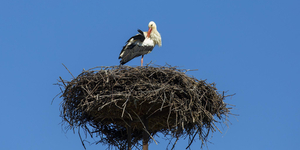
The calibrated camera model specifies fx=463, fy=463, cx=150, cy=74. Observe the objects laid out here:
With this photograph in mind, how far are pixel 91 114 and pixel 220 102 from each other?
242cm

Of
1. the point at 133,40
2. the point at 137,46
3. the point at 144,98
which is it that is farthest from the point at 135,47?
the point at 144,98

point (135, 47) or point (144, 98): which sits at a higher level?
point (135, 47)

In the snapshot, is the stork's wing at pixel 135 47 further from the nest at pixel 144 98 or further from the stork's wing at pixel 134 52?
the nest at pixel 144 98

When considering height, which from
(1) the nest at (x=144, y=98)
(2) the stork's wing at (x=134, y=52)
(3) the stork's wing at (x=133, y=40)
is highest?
(3) the stork's wing at (x=133, y=40)

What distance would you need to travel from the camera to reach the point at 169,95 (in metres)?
8.02

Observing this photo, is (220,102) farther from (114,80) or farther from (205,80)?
(114,80)

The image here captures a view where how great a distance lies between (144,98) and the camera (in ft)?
25.6

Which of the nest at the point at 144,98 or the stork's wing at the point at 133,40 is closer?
the nest at the point at 144,98

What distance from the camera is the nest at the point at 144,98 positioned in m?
7.89

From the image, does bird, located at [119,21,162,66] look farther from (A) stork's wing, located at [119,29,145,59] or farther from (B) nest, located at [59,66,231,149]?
(B) nest, located at [59,66,231,149]

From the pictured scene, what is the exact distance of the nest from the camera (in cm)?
Answer: 789

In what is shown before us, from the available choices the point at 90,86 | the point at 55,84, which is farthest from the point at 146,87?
the point at 55,84

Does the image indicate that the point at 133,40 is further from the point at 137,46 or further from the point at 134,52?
the point at 134,52

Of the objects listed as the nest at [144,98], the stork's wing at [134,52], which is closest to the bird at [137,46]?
the stork's wing at [134,52]
